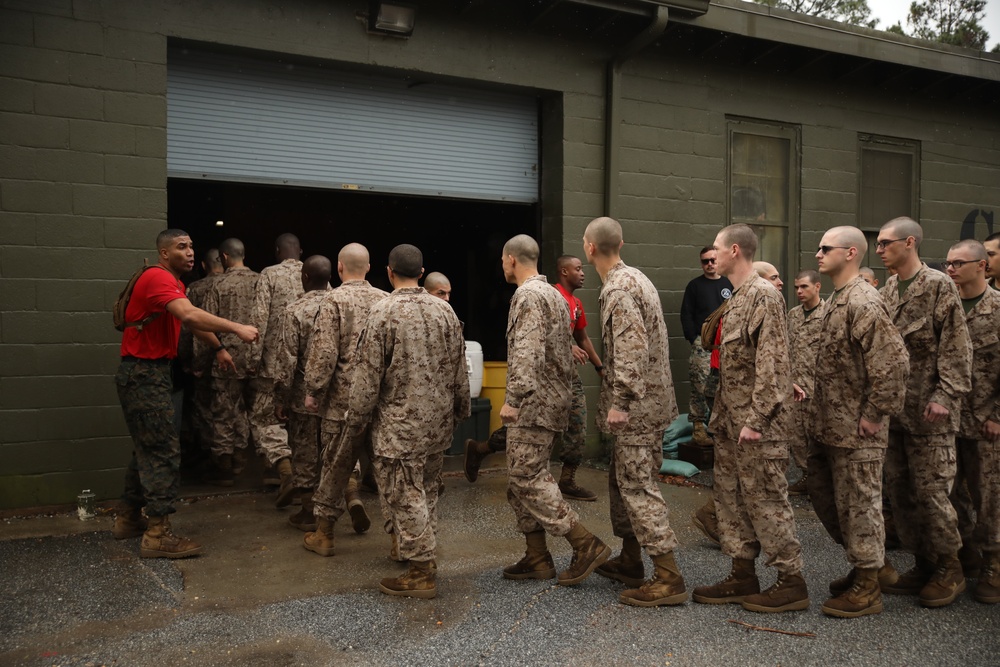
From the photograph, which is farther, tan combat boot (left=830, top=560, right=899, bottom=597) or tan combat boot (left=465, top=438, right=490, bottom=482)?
tan combat boot (left=465, top=438, right=490, bottom=482)

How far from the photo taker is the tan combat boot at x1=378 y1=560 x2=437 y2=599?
4707mm

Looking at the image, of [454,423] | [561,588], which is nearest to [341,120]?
[454,423]

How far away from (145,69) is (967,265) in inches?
233

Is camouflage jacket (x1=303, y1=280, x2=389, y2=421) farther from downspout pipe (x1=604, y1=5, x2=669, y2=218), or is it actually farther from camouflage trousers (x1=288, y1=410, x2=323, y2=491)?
downspout pipe (x1=604, y1=5, x2=669, y2=218)

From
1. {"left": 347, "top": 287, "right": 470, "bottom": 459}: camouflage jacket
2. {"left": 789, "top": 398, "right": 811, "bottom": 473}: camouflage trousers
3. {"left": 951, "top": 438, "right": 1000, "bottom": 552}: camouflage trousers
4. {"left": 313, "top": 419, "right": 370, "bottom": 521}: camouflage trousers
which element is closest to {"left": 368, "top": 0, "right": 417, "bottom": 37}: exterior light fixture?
{"left": 347, "top": 287, "right": 470, "bottom": 459}: camouflage jacket

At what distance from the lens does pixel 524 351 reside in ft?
15.4

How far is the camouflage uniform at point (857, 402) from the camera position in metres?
4.48

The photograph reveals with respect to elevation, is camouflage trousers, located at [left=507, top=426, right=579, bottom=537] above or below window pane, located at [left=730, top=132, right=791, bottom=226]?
below

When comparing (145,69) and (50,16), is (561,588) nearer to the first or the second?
(145,69)

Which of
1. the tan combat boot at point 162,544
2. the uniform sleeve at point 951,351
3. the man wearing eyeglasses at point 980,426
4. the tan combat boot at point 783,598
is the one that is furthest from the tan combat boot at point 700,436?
the tan combat boot at point 162,544

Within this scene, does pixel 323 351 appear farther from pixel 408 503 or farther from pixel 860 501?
pixel 860 501

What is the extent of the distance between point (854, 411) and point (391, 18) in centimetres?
511

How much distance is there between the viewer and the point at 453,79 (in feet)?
26.5

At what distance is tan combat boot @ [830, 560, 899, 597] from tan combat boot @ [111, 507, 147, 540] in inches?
172
